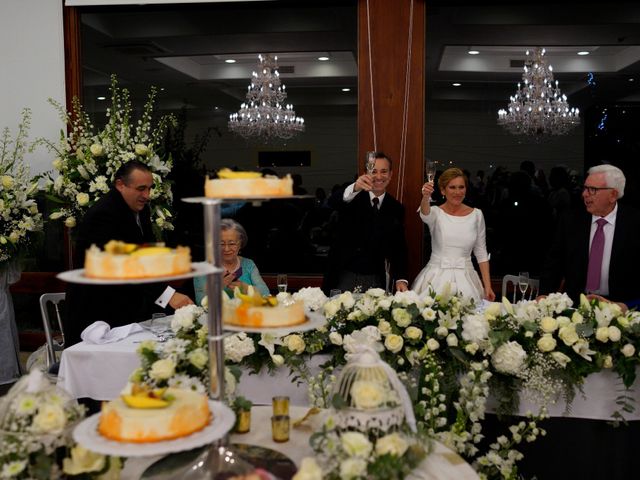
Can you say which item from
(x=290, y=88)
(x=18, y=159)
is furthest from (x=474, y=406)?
(x=18, y=159)

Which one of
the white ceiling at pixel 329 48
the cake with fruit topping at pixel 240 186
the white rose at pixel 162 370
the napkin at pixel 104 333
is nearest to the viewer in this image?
the cake with fruit topping at pixel 240 186

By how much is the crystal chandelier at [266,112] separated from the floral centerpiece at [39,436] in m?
4.34

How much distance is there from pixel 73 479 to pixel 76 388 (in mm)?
1605

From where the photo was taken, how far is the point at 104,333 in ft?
11.2

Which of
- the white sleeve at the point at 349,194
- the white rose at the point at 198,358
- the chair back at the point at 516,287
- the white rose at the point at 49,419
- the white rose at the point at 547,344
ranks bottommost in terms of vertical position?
the chair back at the point at 516,287

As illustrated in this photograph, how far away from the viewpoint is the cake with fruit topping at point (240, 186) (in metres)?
1.81

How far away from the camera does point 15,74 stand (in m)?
5.96

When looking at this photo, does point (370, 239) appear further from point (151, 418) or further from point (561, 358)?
point (151, 418)

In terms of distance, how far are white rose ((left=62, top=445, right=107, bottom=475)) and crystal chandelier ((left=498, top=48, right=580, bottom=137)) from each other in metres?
4.53

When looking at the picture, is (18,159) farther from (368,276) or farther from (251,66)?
(368,276)

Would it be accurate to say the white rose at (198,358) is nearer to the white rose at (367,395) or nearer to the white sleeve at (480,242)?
the white rose at (367,395)

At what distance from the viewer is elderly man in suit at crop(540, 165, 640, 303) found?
4062 mm

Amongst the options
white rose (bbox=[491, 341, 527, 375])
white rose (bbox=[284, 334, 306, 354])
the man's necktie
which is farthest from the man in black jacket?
the man's necktie

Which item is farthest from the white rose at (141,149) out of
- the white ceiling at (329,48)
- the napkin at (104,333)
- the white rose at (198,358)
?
the white rose at (198,358)
